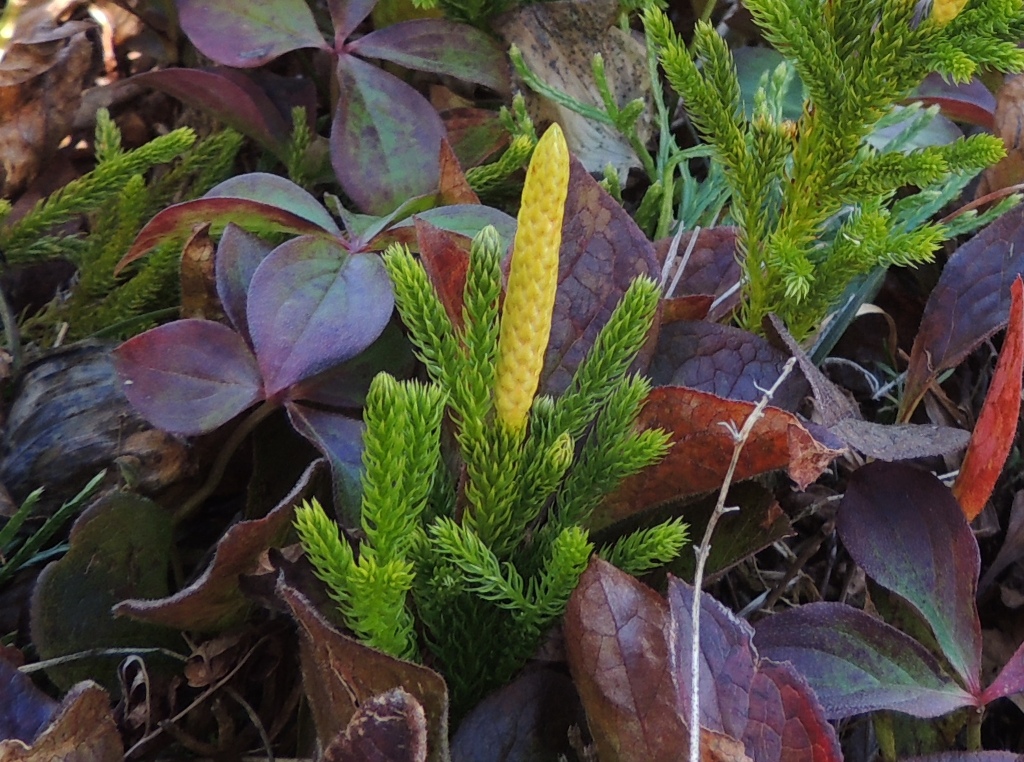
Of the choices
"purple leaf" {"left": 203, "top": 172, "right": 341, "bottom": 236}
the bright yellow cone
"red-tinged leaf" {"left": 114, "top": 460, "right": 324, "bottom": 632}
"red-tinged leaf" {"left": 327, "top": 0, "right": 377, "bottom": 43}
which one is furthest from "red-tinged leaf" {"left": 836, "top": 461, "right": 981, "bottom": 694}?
"red-tinged leaf" {"left": 327, "top": 0, "right": 377, "bottom": 43}

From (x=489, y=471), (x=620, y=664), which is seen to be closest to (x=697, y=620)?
(x=620, y=664)

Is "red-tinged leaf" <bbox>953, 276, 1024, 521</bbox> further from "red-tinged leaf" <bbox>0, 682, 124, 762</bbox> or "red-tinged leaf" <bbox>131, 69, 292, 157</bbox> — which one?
"red-tinged leaf" <bbox>131, 69, 292, 157</bbox>

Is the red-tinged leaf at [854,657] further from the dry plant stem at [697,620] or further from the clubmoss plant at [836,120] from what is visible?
the clubmoss plant at [836,120]

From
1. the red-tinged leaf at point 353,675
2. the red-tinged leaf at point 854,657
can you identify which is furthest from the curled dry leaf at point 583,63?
the red-tinged leaf at point 353,675

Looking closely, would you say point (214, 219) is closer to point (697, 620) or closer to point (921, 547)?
point (697, 620)

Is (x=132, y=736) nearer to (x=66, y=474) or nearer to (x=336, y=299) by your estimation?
(x=66, y=474)

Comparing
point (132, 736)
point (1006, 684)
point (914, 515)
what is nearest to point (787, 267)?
point (914, 515)

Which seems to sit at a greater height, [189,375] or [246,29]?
[246,29]
